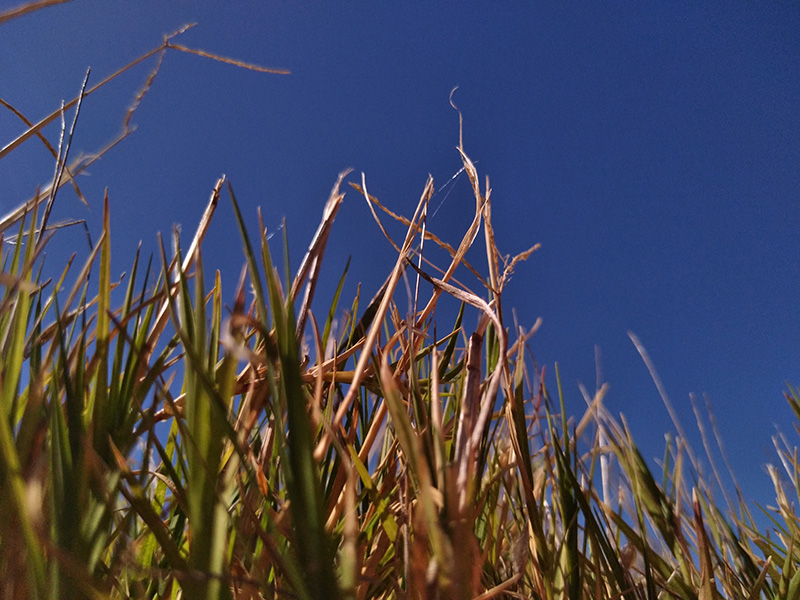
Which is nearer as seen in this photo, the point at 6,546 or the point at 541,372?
the point at 6,546

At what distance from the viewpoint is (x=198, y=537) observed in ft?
0.77

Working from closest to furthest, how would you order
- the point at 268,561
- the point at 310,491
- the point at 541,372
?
the point at 310,491
the point at 268,561
the point at 541,372

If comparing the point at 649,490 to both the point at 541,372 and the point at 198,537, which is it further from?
the point at 198,537

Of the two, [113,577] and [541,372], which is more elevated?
[541,372]

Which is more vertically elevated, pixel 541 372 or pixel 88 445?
pixel 541 372

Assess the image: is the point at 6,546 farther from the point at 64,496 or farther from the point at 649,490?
the point at 649,490

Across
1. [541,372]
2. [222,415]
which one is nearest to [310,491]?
[222,415]

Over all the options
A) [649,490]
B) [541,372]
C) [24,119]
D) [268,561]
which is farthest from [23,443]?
[649,490]

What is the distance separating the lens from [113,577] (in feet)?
0.96

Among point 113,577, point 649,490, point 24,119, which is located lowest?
point 113,577

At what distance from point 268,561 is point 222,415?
18 cm

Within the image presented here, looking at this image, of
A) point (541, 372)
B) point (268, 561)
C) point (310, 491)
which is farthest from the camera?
point (541, 372)

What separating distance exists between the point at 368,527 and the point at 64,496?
203 millimetres

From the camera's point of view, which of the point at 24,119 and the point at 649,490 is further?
the point at 649,490
